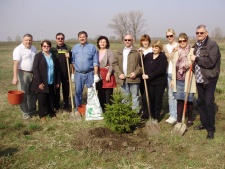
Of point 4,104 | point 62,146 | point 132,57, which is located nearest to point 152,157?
point 62,146

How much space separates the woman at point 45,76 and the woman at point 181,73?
2990 millimetres

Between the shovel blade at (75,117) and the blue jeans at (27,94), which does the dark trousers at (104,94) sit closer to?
the shovel blade at (75,117)

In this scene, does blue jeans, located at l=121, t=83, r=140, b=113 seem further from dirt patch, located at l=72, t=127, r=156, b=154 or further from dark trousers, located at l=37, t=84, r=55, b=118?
dark trousers, located at l=37, t=84, r=55, b=118

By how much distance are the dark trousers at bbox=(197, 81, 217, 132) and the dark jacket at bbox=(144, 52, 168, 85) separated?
0.92 m

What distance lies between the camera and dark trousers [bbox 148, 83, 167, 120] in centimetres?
595

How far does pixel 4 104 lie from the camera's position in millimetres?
8102

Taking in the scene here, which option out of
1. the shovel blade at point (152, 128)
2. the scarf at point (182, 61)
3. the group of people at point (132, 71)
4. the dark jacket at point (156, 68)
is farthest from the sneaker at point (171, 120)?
the scarf at point (182, 61)

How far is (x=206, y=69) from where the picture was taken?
191 inches

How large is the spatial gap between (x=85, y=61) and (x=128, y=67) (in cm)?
114

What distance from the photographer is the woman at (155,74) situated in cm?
570

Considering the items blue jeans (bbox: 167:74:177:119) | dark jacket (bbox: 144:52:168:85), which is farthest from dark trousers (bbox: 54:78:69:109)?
blue jeans (bbox: 167:74:177:119)

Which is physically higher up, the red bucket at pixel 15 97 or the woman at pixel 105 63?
the woman at pixel 105 63

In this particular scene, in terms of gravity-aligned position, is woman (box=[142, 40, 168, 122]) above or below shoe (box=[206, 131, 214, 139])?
above

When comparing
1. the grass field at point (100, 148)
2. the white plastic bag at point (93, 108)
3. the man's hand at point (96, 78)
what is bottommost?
the grass field at point (100, 148)
